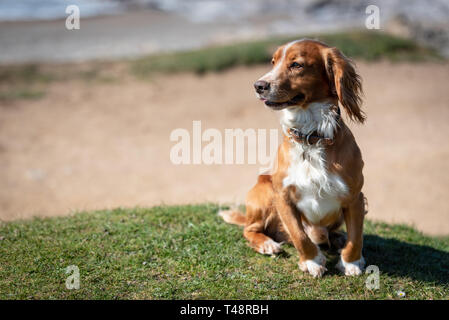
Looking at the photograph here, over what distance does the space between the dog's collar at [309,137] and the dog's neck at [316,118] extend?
0.06 ft

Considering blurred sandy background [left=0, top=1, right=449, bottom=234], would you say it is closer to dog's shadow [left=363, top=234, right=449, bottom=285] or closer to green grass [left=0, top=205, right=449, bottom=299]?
green grass [left=0, top=205, right=449, bottom=299]

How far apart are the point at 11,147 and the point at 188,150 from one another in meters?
4.76

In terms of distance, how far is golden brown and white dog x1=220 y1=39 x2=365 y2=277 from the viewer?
356 cm

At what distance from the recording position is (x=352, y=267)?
12.6 feet

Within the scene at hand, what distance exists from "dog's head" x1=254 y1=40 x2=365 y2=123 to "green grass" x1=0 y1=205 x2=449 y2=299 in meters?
1.49

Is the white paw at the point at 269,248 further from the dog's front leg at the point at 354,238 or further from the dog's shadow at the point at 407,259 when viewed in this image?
the dog's shadow at the point at 407,259

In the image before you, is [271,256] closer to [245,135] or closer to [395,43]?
[245,135]

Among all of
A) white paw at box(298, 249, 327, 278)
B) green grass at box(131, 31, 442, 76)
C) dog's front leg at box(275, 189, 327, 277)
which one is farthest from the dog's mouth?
green grass at box(131, 31, 442, 76)

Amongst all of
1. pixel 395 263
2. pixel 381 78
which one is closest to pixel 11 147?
pixel 395 263

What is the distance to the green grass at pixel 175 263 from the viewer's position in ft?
12.0

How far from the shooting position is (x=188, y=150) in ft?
41.2

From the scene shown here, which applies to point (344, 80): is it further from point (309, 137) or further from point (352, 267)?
point (352, 267)

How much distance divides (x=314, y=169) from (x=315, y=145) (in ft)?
0.66

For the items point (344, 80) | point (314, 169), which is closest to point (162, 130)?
point (314, 169)
